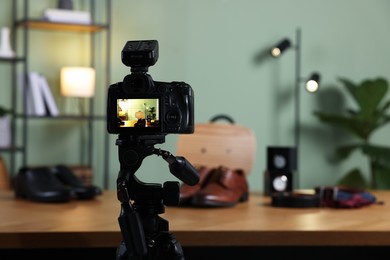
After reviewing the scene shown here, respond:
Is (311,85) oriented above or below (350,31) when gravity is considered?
below

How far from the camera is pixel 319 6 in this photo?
19.7ft

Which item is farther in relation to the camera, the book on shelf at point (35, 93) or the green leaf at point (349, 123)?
the green leaf at point (349, 123)

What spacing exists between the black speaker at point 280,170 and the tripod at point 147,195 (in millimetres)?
1108

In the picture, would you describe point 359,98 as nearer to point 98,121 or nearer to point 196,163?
point 98,121

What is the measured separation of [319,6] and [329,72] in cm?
52

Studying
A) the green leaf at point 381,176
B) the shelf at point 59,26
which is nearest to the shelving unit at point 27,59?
the shelf at point 59,26

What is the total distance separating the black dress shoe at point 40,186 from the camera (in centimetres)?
222

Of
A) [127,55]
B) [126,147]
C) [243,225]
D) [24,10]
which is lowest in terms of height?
A: [243,225]

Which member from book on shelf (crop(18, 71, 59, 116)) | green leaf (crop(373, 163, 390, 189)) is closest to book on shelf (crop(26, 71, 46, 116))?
book on shelf (crop(18, 71, 59, 116))

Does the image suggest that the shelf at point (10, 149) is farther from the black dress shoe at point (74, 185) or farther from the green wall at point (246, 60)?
the black dress shoe at point (74, 185)

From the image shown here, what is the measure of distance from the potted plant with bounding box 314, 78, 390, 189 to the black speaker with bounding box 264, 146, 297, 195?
10.0 feet

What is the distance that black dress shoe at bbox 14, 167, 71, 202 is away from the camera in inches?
87.4

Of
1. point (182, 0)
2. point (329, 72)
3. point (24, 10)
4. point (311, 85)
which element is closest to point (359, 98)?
point (329, 72)

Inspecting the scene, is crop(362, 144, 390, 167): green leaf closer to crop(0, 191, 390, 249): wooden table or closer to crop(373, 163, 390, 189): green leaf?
crop(373, 163, 390, 189): green leaf
